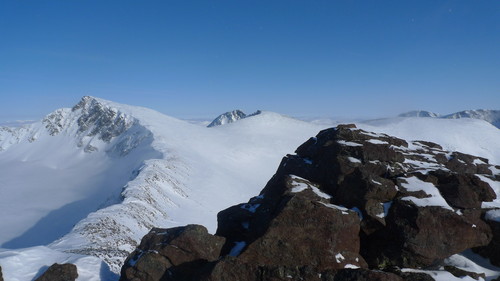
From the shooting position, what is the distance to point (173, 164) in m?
Result: 49.6

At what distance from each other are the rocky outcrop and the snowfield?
2.81 feet

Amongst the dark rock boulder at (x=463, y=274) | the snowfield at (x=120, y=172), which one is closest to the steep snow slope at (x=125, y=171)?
the snowfield at (x=120, y=172)

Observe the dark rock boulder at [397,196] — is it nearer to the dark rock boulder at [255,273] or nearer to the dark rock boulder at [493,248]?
the dark rock boulder at [493,248]

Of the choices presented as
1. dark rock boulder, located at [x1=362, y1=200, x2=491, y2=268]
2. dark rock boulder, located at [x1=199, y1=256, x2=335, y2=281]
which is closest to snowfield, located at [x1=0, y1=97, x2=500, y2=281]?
dark rock boulder, located at [x1=362, y1=200, x2=491, y2=268]

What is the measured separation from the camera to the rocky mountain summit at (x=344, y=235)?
12.9 m

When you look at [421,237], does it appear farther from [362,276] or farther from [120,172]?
[120,172]

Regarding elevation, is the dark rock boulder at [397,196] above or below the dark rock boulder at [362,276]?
above

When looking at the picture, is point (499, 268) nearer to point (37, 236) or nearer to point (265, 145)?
point (37, 236)

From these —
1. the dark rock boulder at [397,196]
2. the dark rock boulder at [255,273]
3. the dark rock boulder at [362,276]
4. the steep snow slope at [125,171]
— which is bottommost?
the steep snow slope at [125,171]

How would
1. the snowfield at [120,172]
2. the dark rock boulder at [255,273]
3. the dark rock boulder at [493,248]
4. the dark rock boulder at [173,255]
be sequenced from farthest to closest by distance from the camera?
the snowfield at [120,172], the dark rock boulder at [493,248], the dark rock boulder at [173,255], the dark rock boulder at [255,273]

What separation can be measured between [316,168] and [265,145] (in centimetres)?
5252

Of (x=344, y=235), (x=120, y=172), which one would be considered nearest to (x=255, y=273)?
(x=344, y=235)

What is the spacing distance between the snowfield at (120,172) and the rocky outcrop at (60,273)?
2.81 feet

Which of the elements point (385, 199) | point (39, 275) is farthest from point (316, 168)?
point (39, 275)
